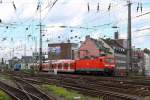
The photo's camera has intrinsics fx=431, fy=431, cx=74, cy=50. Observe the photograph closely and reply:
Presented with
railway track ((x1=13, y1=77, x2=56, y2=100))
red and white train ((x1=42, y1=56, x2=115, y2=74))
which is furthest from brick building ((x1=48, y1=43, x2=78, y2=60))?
railway track ((x1=13, y1=77, x2=56, y2=100))

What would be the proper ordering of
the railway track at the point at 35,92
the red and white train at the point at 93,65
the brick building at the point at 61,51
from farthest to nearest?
the brick building at the point at 61,51
the red and white train at the point at 93,65
the railway track at the point at 35,92

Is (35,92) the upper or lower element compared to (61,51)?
lower

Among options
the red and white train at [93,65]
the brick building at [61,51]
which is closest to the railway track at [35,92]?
the red and white train at [93,65]

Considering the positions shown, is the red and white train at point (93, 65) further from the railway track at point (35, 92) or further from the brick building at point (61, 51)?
the brick building at point (61, 51)

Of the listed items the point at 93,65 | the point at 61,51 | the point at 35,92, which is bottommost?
the point at 35,92

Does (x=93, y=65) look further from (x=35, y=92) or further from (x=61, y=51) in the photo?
(x=61, y=51)

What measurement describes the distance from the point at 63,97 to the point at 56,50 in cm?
11605

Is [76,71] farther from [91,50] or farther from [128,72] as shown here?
[91,50]

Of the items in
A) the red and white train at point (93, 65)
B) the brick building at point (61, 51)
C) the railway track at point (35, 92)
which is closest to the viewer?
the railway track at point (35, 92)

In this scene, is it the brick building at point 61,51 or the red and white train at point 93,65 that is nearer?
the red and white train at point 93,65

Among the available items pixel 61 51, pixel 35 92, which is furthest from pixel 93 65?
pixel 61 51

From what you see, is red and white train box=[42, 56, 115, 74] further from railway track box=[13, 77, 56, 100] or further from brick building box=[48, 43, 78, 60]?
brick building box=[48, 43, 78, 60]

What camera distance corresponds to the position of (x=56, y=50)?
5561 inches

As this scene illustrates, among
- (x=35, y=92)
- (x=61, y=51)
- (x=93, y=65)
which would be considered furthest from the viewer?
(x=61, y=51)
